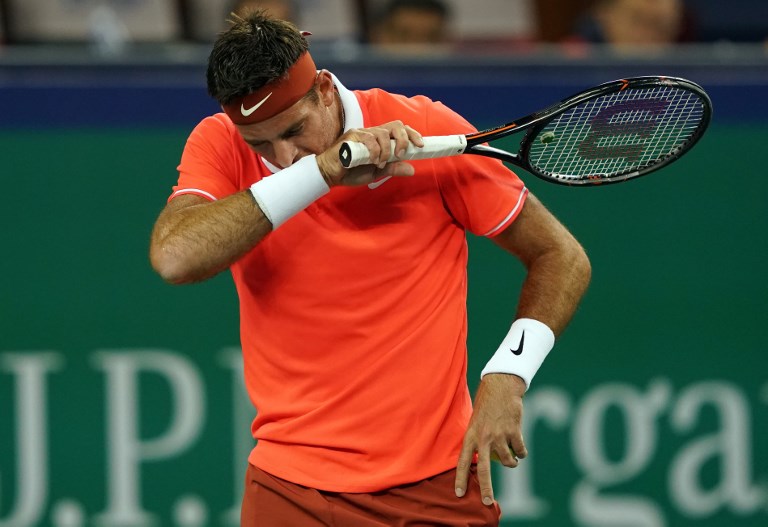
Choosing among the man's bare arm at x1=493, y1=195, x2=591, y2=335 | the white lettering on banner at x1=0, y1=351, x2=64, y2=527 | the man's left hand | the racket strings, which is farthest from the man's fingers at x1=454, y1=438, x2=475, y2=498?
the white lettering on banner at x1=0, y1=351, x2=64, y2=527

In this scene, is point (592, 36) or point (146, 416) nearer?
point (146, 416)

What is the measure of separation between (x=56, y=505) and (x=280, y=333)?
1902mm

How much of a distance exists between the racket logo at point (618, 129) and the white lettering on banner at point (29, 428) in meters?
2.09

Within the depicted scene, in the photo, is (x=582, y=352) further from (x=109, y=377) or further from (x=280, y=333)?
(x=280, y=333)

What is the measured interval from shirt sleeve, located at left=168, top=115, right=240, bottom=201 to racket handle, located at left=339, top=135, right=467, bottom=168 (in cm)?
34

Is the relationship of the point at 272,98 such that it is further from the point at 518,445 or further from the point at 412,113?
the point at 518,445

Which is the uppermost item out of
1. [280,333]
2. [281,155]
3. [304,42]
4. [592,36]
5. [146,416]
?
[592,36]

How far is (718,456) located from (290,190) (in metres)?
2.55

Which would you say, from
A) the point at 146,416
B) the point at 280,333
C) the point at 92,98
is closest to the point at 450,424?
the point at 280,333

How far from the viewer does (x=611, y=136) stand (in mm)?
2848

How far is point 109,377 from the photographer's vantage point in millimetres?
4168

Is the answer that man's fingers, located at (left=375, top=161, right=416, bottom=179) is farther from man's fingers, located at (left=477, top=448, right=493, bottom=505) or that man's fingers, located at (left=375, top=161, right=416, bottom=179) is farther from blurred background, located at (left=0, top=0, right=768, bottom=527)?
blurred background, located at (left=0, top=0, right=768, bottom=527)

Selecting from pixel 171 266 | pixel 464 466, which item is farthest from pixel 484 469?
pixel 171 266

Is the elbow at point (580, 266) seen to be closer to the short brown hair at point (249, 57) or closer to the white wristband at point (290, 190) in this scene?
the white wristband at point (290, 190)
